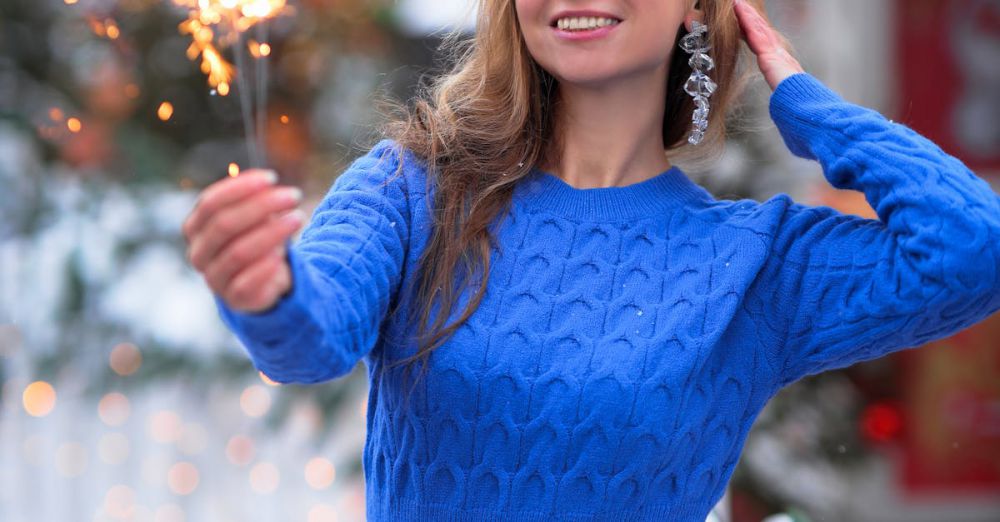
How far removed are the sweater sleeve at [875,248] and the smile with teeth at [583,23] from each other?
0.73ft

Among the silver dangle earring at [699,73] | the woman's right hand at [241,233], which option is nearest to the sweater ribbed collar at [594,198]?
the silver dangle earring at [699,73]

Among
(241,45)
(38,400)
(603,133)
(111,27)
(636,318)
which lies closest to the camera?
(241,45)

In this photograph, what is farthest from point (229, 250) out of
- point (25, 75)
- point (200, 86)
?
point (25, 75)

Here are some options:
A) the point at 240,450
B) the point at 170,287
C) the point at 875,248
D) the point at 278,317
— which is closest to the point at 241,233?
the point at 278,317

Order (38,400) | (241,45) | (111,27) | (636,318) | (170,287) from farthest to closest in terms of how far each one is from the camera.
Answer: (38,400), (170,287), (111,27), (636,318), (241,45)

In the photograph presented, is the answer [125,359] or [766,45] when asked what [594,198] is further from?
[125,359]

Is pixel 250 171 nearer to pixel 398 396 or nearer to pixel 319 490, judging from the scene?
pixel 398 396

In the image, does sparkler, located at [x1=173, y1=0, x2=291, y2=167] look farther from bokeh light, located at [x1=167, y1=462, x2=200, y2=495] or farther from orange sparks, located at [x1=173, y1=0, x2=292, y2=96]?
bokeh light, located at [x1=167, y1=462, x2=200, y2=495]

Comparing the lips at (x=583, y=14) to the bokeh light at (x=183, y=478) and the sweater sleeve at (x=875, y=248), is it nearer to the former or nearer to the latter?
the sweater sleeve at (x=875, y=248)

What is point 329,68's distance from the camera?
9.27ft

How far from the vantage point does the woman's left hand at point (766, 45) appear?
140 cm

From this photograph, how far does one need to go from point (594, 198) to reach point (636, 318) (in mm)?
152

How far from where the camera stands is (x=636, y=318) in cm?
126

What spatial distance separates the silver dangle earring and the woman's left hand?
0.05m
